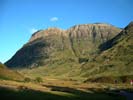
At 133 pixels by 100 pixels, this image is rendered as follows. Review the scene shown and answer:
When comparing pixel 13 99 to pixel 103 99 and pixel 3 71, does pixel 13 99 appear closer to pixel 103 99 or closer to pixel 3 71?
pixel 103 99

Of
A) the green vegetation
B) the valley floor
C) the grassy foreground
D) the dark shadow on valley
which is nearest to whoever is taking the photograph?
the dark shadow on valley

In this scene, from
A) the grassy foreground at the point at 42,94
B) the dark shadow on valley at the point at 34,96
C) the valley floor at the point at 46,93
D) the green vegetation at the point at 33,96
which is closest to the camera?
the dark shadow on valley at the point at 34,96

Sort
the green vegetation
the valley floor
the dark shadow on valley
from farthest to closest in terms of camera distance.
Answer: the valley floor → the green vegetation → the dark shadow on valley

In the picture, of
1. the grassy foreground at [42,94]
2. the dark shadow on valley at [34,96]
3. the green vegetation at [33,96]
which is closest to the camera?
the dark shadow on valley at [34,96]

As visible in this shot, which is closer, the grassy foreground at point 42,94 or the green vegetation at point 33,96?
the green vegetation at point 33,96

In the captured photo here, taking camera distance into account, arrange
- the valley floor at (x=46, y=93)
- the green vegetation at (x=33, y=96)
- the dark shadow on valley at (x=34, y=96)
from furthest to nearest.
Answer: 1. the valley floor at (x=46, y=93)
2. the green vegetation at (x=33, y=96)
3. the dark shadow on valley at (x=34, y=96)

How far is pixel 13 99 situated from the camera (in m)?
55.2

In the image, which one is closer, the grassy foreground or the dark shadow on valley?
the dark shadow on valley

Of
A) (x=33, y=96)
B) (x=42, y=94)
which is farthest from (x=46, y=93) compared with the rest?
(x=33, y=96)

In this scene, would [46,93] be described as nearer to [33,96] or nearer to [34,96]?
[34,96]

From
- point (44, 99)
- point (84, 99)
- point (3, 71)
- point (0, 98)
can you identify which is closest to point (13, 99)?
point (0, 98)

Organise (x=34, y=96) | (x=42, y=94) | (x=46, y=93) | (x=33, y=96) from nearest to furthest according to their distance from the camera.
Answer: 1. (x=33, y=96)
2. (x=34, y=96)
3. (x=42, y=94)
4. (x=46, y=93)

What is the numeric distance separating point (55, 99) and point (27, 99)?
8194mm

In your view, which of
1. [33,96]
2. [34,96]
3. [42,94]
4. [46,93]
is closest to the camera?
[33,96]
